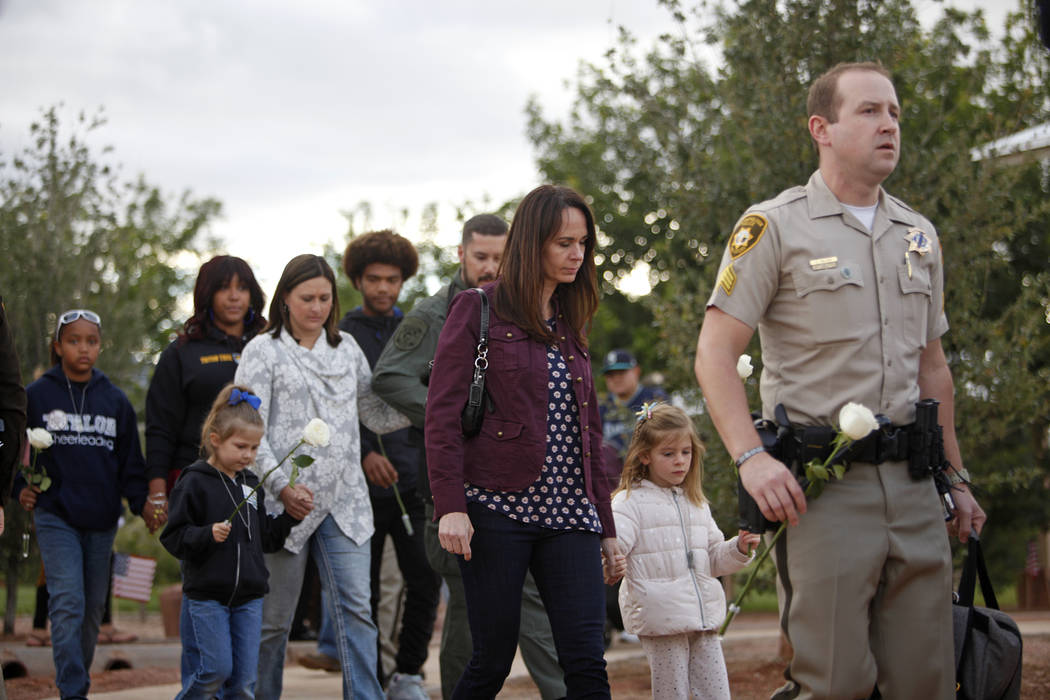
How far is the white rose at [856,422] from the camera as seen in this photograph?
3.68m

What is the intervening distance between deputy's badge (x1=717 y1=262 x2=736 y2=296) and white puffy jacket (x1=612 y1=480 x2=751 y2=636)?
1.67 metres

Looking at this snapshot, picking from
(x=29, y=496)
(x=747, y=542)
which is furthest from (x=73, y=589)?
(x=747, y=542)

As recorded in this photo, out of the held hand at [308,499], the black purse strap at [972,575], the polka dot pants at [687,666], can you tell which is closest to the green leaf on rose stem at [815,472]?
the black purse strap at [972,575]

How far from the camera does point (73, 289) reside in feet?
40.2

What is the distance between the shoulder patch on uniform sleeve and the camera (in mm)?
6012

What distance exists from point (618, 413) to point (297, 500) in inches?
166

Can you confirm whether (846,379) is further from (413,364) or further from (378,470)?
(378,470)

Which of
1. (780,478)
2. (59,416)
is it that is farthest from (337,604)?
(780,478)

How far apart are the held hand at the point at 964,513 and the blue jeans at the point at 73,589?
4.41 m

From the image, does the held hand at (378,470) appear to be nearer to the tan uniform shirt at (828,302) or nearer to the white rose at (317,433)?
the white rose at (317,433)

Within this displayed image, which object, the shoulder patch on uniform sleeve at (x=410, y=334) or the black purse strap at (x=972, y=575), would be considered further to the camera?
the shoulder patch on uniform sleeve at (x=410, y=334)

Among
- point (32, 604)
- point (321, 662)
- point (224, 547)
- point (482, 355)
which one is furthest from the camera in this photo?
point (32, 604)

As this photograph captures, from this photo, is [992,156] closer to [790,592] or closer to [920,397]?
[920,397]

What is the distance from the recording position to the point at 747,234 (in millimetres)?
4160
